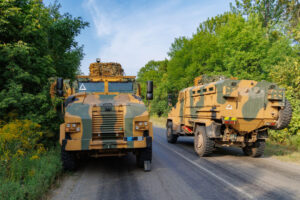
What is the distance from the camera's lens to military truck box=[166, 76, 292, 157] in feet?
24.1

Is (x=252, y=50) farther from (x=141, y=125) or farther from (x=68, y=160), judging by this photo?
(x=68, y=160)

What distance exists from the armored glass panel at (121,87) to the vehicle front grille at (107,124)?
5.49 ft

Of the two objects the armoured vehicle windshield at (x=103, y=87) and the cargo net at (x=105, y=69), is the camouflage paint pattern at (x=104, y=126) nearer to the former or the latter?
the armoured vehicle windshield at (x=103, y=87)

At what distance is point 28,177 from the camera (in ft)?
16.2

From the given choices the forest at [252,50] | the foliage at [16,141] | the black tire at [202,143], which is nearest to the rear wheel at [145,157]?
the black tire at [202,143]

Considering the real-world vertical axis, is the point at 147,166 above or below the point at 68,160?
below

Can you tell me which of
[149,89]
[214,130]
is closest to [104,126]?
[149,89]

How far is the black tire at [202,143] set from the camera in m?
8.05

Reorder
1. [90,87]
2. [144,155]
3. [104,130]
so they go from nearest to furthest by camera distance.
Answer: [104,130]
[144,155]
[90,87]

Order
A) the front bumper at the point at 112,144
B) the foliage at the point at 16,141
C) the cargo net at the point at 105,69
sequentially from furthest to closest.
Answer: the cargo net at the point at 105,69 → the front bumper at the point at 112,144 → the foliage at the point at 16,141

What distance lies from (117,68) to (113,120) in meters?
5.12

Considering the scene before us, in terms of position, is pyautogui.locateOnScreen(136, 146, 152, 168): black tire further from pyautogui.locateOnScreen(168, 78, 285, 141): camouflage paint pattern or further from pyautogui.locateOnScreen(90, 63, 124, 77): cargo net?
pyautogui.locateOnScreen(90, 63, 124, 77): cargo net

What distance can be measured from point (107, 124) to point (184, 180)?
2349 millimetres

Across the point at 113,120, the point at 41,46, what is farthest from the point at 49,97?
the point at 113,120
